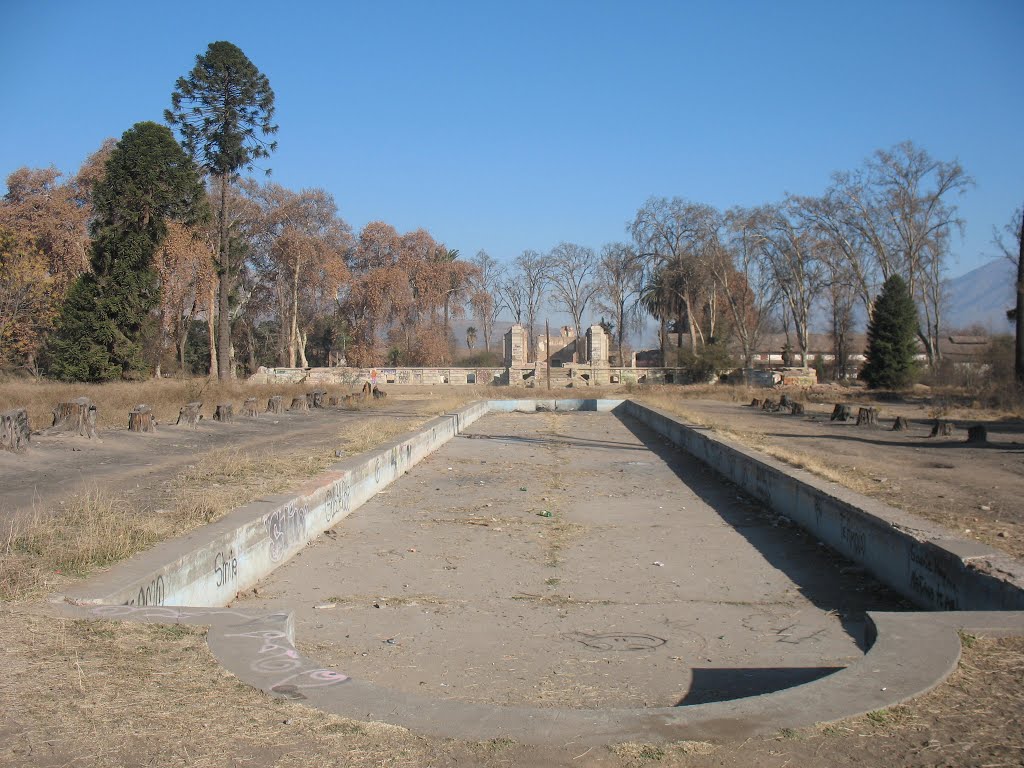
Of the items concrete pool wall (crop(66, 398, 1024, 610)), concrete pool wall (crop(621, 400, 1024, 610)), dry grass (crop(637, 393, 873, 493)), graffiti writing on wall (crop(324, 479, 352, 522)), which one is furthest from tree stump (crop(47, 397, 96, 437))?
dry grass (crop(637, 393, 873, 493))

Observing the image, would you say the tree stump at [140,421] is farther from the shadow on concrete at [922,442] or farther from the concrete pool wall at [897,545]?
the shadow on concrete at [922,442]

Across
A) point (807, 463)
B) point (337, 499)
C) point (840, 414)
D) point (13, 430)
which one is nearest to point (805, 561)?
point (807, 463)

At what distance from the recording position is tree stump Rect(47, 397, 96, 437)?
569 inches

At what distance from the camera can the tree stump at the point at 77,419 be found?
47.4ft

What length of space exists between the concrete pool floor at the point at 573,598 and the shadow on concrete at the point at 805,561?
3cm

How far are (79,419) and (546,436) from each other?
1100 cm

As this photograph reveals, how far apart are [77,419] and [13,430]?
8.91 feet

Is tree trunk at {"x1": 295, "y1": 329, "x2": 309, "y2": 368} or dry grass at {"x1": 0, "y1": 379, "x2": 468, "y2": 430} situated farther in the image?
tree trunk at {"x1": 295, "y1": 329, "x2": 309, "y2": 368}

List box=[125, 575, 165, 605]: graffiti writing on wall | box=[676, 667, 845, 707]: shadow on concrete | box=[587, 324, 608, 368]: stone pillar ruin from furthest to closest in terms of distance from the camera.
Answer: box=[587, 324, 608, 368]: stone pillar ruin → box=[125, 575, 165, 605]: graffiti writing on wall → box=[676, 667, 845, 707]: shadow on concrete

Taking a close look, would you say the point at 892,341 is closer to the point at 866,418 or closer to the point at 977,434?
the point at 866,418

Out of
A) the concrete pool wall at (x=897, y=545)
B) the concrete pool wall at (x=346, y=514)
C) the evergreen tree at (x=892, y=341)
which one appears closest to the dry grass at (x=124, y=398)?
the concrete pool wall at (x=346, y=514)

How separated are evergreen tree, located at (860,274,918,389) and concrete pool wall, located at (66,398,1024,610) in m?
35.1

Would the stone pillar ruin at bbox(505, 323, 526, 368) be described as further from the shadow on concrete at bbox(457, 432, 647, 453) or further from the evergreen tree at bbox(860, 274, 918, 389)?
the shadow on concrete at bbox(457, 432, 647, 453)

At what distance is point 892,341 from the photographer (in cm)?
4366
